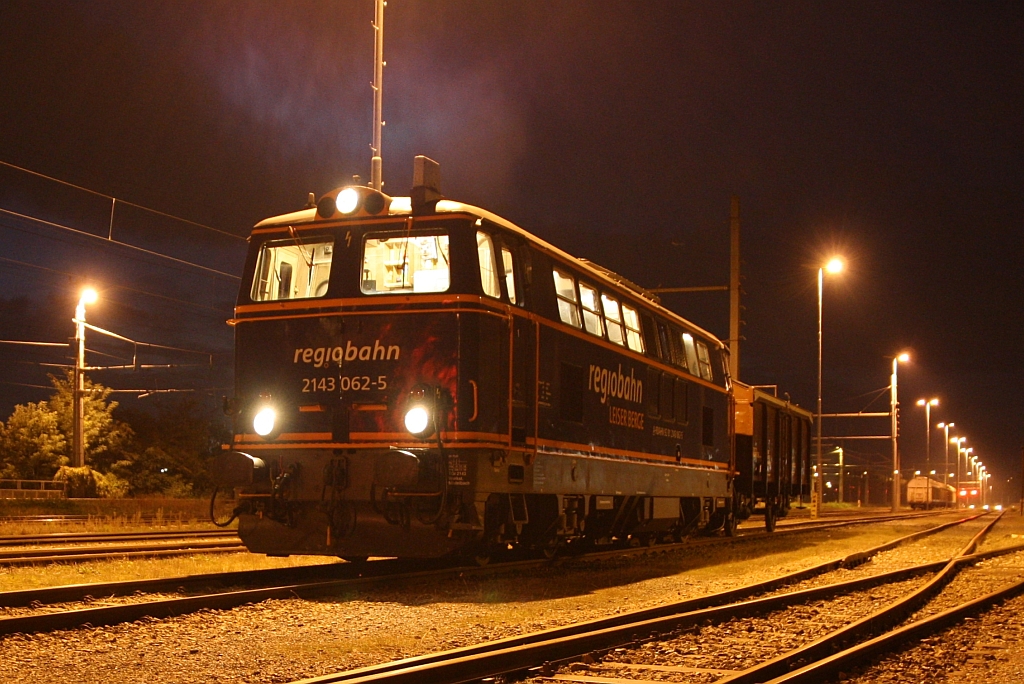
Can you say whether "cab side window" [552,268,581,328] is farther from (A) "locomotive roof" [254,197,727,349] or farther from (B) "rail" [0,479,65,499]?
(B) "rail" [0,479,65,499]

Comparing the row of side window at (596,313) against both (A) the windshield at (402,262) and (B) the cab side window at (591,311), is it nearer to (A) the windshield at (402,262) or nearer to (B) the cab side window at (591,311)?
(B) the cab side window at (591,311)

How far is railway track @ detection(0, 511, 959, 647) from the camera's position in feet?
26.5

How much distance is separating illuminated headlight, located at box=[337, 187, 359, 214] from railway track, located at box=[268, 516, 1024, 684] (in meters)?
5.47

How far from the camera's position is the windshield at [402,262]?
11.4 metres

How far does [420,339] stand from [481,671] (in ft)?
16.1

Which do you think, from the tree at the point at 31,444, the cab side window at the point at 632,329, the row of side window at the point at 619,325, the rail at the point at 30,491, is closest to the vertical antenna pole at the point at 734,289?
the row of side window at the point at 619,325

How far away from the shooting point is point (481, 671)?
679cm

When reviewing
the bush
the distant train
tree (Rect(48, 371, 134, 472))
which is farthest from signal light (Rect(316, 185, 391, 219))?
the distant train

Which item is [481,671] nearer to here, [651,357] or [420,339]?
[420,339]

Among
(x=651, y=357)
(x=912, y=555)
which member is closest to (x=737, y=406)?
(x=912, y=555)

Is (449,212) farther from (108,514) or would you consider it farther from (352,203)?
(108,514)

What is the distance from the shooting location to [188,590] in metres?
10.1

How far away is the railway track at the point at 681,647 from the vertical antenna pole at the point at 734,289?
643 inches

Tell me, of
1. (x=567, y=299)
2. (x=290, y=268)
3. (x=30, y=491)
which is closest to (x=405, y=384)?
(x=290, y=268)
